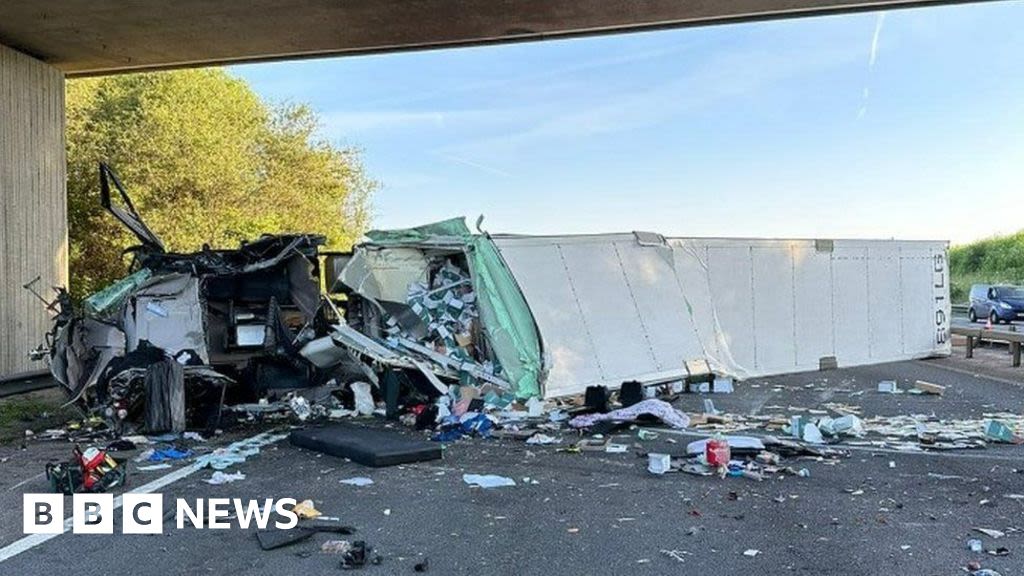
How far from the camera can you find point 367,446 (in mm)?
6680

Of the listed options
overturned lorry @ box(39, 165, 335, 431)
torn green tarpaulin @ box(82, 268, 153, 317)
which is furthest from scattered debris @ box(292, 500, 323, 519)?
torn green tarpaulin @ box(82, 268, 153, 317)

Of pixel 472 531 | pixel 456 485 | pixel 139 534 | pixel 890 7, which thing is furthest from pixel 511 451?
pixel 890 7

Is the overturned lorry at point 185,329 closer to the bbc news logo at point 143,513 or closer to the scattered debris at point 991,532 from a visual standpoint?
the bbc news logo at point 143,513

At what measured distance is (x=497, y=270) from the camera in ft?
34.2

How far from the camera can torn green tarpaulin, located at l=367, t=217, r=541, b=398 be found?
9.85m

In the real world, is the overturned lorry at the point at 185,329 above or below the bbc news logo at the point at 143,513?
above

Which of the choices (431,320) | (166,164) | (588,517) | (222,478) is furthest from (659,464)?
(166,164)

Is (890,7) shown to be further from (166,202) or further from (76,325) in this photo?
(166,202)

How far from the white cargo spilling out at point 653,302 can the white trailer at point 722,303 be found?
0.9 inches

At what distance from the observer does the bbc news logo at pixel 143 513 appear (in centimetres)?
473

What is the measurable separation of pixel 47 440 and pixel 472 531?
5.50 m

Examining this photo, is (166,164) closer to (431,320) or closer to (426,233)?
(426,233)

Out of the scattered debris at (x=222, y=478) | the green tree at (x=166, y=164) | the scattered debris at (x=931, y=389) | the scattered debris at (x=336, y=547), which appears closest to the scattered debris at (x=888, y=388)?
the scattered debris at (x=931, y=389)

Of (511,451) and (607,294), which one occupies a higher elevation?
(607,294)
